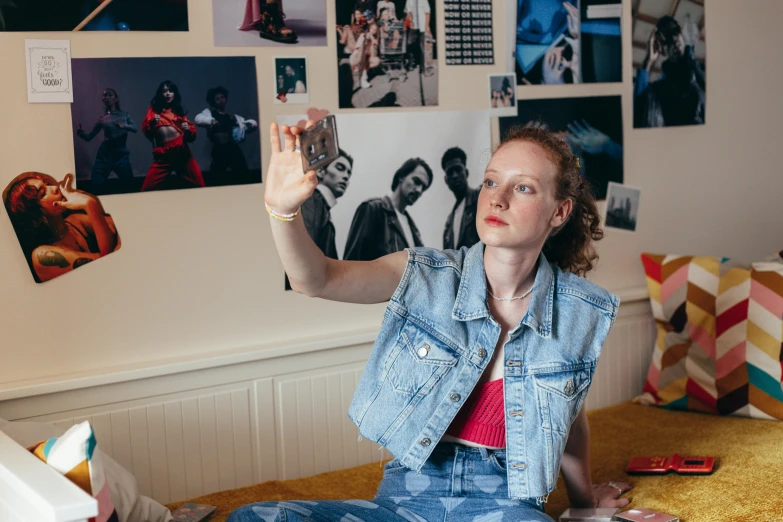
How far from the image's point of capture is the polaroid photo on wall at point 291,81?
225 cm

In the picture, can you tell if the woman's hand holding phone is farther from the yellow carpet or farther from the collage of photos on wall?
the yellow carpet

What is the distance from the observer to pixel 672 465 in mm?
2268

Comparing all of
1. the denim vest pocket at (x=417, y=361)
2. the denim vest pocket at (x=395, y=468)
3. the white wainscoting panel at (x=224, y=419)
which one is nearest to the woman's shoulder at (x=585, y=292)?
the denim vest pocket at (x=417, y=361)

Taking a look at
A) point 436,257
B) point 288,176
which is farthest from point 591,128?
point 288,176

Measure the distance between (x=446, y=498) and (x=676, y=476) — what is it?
73 cm

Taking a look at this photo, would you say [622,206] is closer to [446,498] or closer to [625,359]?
[625,359]

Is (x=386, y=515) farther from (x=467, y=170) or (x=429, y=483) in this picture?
(x=467, y=170)

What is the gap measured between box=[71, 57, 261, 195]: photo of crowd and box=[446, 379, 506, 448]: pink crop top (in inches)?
31.7

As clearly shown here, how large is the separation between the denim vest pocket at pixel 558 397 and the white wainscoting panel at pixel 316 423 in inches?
25.3

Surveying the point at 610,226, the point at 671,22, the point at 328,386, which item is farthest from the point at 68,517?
the point at 671,22

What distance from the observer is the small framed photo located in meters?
2.60

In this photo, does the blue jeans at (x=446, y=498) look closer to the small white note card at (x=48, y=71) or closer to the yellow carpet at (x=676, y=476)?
the yellow carpet at (x=676, y=476)

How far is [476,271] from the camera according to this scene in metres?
1.86

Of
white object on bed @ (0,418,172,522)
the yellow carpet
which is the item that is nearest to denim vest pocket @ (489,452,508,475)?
the yellow carpet
